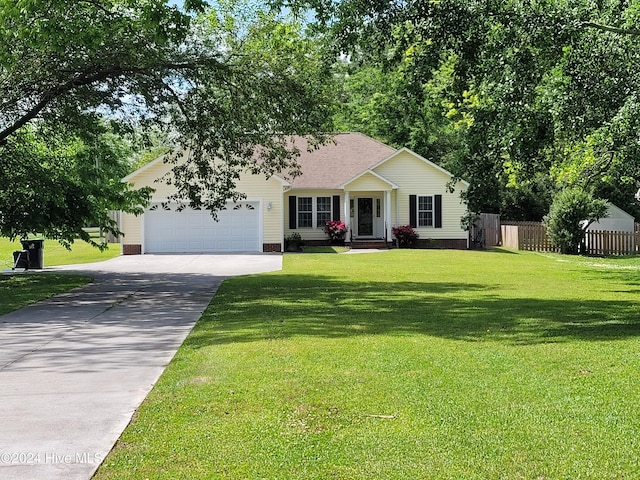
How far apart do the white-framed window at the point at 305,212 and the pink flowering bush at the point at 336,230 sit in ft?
3.80

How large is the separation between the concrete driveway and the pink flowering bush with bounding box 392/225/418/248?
1767 cm

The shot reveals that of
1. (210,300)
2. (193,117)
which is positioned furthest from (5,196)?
(210,300)

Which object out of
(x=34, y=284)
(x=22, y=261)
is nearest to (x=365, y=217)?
(x=22, y=261)

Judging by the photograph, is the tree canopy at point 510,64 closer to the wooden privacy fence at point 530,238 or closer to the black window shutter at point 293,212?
the wooden privacy fence at point 530,238

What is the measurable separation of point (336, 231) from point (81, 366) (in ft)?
91.0

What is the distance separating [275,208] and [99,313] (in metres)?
21.3

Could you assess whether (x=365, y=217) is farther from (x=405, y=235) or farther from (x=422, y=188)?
(x=422, y=188)

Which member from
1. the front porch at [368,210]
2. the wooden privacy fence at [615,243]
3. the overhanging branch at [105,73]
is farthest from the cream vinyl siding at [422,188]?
the overhanging branch at [105,73]

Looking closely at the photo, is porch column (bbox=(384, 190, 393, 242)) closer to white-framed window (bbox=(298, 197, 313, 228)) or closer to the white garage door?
white-framed window (bbox=(298, 197, 313, 228))

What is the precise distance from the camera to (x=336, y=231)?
1432 inches

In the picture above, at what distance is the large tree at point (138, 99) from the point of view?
16.6 metres

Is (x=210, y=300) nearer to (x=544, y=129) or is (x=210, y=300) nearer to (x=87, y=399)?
(x=544, y=129)

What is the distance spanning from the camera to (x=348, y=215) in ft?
121

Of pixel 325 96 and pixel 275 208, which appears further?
pixel 275 208
